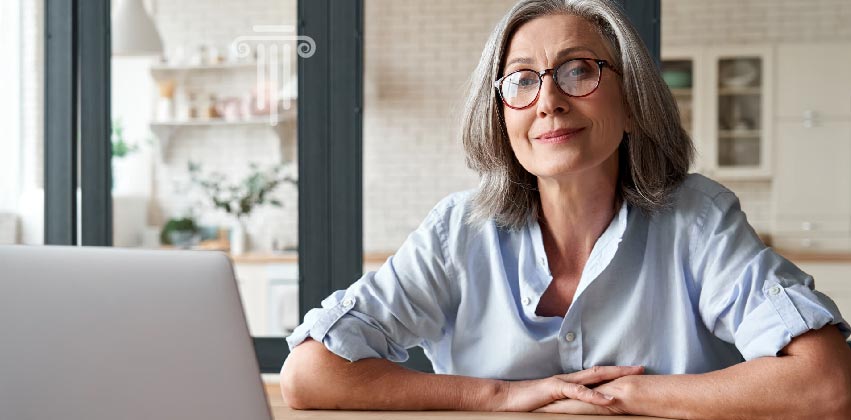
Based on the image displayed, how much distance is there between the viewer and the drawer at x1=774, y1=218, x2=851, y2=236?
19.4 ft

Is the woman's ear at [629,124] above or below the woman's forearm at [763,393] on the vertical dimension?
above

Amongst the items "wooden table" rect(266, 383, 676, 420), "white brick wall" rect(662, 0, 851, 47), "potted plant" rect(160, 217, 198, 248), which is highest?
"white brick wall" rect(662, 0, 851, 47)

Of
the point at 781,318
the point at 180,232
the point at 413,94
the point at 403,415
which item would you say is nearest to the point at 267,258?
the point at 180,232

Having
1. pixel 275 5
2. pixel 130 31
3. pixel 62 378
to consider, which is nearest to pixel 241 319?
pixel 62 378

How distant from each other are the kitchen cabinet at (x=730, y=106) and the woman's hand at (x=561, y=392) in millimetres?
4953

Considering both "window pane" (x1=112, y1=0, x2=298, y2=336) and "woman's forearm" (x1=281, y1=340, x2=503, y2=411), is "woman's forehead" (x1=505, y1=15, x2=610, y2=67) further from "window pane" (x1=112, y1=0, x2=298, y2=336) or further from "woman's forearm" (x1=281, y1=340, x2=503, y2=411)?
"window pane" (x1=112, y1=0, x2=298, y2=336)

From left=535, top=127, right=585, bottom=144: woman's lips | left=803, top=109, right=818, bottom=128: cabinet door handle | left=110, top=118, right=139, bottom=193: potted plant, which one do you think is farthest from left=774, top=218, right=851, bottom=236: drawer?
left=535, top=127, right=585, bottom=144: woman's lips

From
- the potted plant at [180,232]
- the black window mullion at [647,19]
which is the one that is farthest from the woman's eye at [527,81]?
the potted plant at [180,232]

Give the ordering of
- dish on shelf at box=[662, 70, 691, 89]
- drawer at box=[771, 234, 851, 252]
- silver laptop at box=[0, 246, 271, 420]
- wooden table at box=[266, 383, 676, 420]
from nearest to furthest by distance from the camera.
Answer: silver laptop at box=[0, 246, 271, 420]
wooden table at box=[266, 383, 676, 420]
drawer at box=[771, 234, 851, 252]
dish on shelf at box=[662, 70, 691, 89]

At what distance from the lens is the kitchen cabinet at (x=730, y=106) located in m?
6.23

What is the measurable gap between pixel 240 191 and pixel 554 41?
2.61 m

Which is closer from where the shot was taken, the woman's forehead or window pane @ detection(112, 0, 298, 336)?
→ the woman's forehead

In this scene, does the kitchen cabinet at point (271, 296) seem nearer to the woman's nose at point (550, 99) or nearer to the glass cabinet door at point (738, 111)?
the woman's nose at point (550, 99)

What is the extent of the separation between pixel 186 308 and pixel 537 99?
1.05 m
